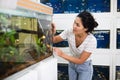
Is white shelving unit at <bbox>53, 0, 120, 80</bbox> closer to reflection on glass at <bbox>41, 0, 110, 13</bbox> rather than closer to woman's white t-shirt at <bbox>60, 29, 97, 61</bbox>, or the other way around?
reflection on glass at <bbox>41, 0, 110, 13</bbox>

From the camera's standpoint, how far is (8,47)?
50.0 inches

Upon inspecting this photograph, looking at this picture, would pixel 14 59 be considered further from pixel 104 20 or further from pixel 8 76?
pixel 104 20

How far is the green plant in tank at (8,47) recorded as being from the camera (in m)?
1.21

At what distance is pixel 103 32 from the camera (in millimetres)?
3156

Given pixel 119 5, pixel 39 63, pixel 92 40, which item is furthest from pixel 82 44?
pixel 119 5

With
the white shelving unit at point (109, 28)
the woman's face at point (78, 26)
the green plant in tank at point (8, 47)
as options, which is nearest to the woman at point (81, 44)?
the woman's face at point (78, 26)

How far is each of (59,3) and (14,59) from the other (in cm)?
205

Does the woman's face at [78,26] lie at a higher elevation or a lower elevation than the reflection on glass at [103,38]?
higher

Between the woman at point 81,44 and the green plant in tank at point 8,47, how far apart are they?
986 millimetres

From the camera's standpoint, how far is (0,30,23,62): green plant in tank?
1212 millimetres

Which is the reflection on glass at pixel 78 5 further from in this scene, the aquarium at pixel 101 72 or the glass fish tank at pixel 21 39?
the glass fish tank at pixel 21 39

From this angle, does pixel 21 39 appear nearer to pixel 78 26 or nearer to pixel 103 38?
pixel 78 26

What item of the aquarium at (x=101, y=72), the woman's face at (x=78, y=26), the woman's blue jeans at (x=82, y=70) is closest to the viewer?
the woman's face at (x=78, y=26)

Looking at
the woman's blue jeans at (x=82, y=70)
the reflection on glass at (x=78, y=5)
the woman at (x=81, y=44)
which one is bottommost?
the woman's blue jeans at (x=82, y=70)
